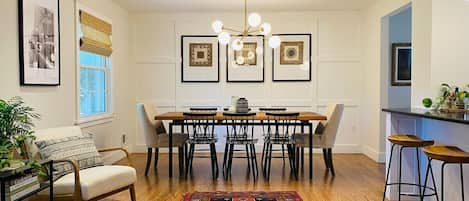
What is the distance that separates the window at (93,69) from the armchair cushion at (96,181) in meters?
1.45

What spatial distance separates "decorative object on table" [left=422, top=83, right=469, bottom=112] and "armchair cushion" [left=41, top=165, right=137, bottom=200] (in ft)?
9.82

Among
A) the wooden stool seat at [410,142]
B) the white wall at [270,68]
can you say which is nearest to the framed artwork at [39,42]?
the white wall at [270,68]

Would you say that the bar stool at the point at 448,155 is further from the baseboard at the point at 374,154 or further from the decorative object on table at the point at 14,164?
the baseboard at the point at 374,154

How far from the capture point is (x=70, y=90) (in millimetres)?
4531

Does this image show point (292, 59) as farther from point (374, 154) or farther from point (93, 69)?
point (93, 69)

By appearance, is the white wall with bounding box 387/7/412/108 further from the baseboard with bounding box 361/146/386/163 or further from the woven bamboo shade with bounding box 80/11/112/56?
the woven bamboo shade with bounding box 80/11/112/56

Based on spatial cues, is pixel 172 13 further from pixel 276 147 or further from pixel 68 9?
pixel 276 147

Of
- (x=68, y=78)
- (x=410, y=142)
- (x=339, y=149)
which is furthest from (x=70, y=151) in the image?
(x=339, y=149)

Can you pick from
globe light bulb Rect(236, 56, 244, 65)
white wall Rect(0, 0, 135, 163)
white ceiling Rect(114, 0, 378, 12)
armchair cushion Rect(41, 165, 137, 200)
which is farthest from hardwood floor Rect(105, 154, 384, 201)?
white ceiling Rect(114, 0, 378, 12)

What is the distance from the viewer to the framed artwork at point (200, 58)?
6824 mm

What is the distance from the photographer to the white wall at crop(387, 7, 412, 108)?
610cm

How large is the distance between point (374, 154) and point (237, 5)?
125 inches

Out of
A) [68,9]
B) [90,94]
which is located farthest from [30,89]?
[90,94]

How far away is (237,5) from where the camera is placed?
245 inches
